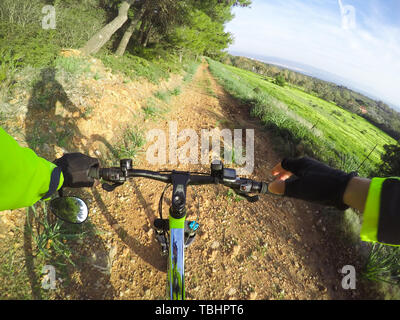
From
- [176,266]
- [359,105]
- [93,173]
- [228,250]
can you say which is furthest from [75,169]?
[359,105]

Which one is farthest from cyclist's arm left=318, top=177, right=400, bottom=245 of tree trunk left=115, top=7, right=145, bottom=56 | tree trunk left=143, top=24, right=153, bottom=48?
tree trunk left=143, top=24, right=153, bottom=48

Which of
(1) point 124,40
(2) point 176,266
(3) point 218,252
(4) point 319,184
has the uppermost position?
(1) point 124,40

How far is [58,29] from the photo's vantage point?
6781 millimetres

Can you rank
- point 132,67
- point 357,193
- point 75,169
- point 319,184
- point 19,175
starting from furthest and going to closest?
1. point 132,67
2. point 75,169
3. point 319,184
4. point 357,193
5. point 19,175

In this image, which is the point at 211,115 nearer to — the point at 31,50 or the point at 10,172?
the point at 31,50

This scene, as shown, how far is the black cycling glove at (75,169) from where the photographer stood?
1329mm

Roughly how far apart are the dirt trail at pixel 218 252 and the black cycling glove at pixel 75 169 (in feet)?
5.05

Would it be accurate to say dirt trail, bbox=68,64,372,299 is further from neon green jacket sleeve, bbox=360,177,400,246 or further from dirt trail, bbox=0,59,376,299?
neon green jacket sleeve, bbox=360,177,400,246

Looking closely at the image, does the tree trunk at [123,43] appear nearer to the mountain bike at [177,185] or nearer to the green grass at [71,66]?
the green grass at [71,66]

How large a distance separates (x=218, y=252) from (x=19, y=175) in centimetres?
269

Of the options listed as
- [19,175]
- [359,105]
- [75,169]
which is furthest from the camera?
[359,105]

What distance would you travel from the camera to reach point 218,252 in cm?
281

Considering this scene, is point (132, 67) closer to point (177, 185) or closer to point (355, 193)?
point (177, 185)
